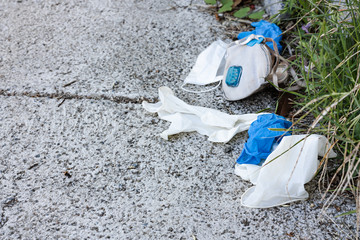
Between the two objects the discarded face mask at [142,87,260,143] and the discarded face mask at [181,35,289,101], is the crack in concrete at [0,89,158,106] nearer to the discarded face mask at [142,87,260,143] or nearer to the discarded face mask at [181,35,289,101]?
the discarded face mask at [142,87,260,143]

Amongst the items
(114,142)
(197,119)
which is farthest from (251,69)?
(114,142)

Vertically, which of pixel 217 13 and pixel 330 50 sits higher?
pixel 330 50

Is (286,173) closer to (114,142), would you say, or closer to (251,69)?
(251,69)

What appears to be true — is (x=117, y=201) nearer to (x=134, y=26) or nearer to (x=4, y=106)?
(x=4, y=106)

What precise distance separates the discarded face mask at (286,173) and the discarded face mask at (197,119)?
33 centimetres

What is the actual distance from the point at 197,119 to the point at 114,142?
0.48 meters

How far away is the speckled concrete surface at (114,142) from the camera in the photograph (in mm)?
1688

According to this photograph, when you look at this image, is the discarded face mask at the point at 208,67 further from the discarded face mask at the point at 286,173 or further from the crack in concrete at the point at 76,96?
the discarded face mask at the point at 286,173

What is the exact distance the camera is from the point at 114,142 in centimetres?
208

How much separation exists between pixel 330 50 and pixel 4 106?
184 cm

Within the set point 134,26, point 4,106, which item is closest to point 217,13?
point 134,26

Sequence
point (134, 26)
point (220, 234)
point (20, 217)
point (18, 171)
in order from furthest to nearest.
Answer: point (134, 26) → point (18, 171) → point (20, 217) → point (220, 234)

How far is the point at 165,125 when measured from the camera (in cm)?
218

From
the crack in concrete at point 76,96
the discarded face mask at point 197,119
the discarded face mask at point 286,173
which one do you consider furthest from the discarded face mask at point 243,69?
the discarded face mask at point 286,173
